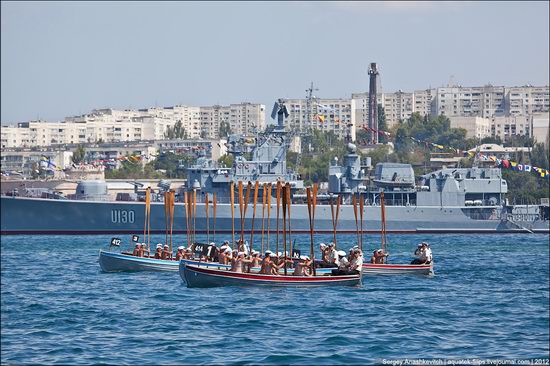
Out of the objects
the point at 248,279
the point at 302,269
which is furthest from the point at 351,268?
the point at 248,279

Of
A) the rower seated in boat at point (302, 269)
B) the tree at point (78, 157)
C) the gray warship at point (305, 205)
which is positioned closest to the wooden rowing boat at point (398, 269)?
the rower seated in boat at point (302, 269)

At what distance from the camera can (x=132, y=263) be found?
52.8 metres

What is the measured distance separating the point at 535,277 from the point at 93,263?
76.8 feet

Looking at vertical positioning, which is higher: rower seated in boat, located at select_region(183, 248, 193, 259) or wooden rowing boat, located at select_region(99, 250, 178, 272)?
rower seated in boat, located at select_region(183, 248, 193, 259)

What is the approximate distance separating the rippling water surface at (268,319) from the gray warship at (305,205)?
138 feet

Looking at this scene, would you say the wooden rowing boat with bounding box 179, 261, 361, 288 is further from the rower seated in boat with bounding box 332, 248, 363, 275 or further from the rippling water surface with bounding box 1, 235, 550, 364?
the rippling water surface with bounding box 1, 235, 550, 364

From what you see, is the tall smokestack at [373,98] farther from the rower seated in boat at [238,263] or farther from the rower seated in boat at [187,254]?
the rower seated in boat at [238,263]

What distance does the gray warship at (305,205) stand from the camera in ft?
317

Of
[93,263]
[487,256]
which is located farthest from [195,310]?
[487,256]

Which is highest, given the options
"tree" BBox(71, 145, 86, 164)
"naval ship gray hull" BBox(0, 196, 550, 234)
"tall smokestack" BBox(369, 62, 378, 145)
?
"tall smokestack" BBox(369, 62, 378, 145)

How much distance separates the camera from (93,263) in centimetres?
6103

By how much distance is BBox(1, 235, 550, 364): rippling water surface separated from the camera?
94.9ft

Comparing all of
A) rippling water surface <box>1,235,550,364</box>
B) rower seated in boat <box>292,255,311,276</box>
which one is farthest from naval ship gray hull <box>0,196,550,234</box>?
rower seated in boat <box>292,255,311,276</box>

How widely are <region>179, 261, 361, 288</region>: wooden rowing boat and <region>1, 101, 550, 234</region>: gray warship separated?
50.4 m
